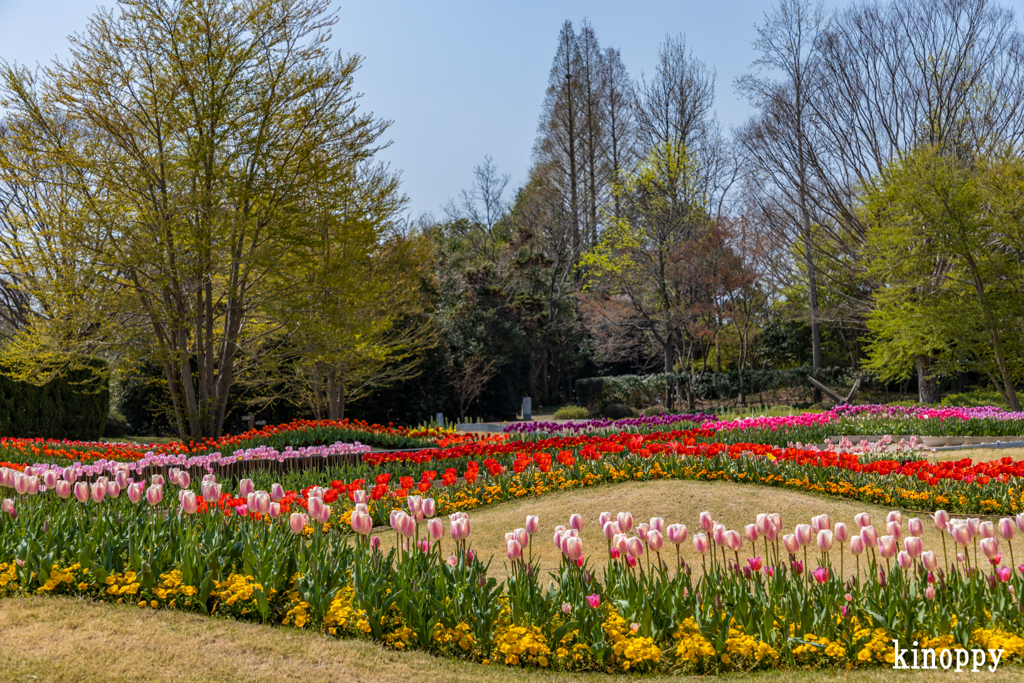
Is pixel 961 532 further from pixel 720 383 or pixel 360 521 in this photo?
pixel 720 383

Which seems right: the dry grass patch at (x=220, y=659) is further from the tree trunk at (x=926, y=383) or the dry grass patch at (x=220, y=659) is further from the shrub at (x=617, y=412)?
the shrub at (x=617, y=412)

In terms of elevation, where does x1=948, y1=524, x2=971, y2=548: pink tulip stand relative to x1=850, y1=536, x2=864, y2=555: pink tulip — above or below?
above

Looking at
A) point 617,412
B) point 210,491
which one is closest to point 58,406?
point 617,412

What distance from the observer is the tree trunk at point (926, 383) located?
21.6 m

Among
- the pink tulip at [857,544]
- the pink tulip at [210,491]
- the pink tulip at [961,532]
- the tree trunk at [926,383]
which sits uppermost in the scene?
the tree trunk at [926,383]

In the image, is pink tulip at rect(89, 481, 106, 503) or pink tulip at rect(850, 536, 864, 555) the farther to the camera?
pink tulip at rect(89, 481, 106, 503)

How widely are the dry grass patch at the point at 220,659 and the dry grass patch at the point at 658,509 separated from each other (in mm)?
2329

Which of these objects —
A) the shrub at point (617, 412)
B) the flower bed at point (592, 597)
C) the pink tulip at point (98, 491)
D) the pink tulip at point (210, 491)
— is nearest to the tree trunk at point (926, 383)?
the shrub at point (617, 412)

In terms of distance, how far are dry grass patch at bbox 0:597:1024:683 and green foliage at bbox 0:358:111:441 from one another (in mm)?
15136

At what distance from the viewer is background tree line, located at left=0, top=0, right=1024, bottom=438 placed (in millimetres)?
12961

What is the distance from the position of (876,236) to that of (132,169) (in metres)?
16.8

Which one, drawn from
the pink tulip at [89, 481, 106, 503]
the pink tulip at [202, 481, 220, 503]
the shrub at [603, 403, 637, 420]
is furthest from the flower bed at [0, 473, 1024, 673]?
the shrub at [603, 403, 637, 420]

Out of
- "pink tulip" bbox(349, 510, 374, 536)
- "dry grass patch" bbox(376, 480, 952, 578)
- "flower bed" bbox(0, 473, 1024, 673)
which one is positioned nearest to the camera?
"flower bed" bbox(0, 473, 1024, 673)

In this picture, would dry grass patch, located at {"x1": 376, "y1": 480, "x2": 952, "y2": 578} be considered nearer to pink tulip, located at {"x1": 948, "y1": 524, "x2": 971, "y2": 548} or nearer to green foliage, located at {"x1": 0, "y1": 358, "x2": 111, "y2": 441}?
pink tulip, located at {"x1": 948, "y1": 524, "x2": 971, "y2": 548}
